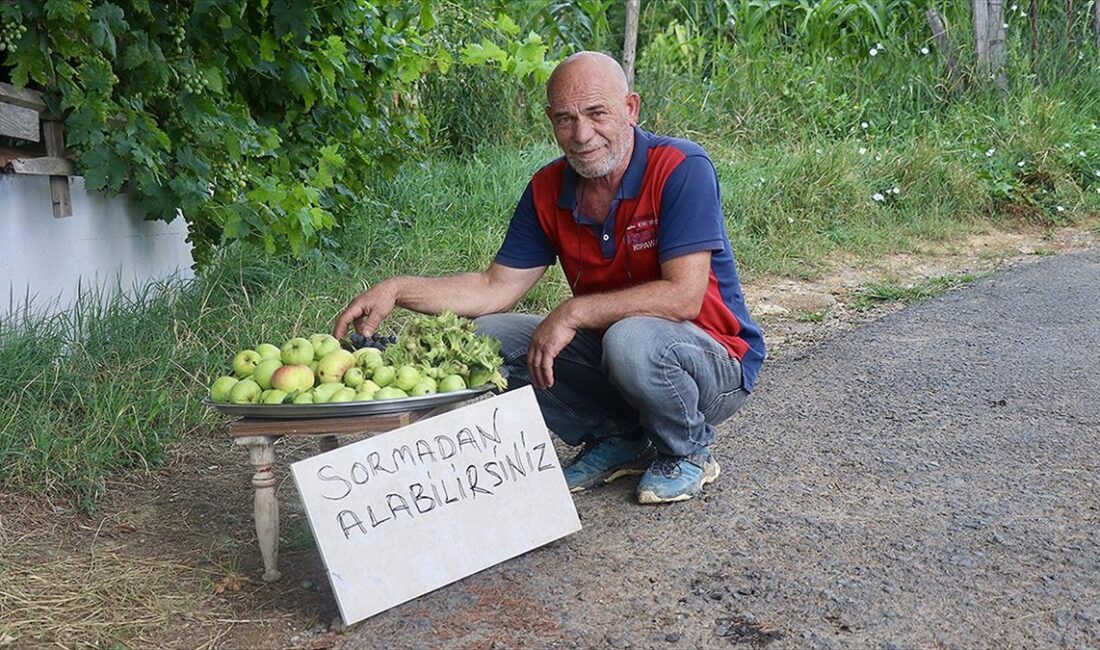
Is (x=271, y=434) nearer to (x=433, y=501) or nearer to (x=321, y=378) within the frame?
Result: (x=321, y=378)

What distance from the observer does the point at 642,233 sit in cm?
398

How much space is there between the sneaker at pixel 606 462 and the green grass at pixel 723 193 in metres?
1.56

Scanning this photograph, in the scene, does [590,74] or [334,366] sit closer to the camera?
[334,366]

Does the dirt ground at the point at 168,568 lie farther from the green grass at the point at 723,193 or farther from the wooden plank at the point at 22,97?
the wooden plank at the point at 22,97

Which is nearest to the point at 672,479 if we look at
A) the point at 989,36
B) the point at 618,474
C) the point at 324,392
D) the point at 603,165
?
the point at 618,474

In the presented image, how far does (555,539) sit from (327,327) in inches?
94.3

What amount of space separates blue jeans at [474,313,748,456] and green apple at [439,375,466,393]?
516mm

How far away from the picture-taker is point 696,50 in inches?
458

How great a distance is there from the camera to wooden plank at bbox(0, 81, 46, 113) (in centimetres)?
479

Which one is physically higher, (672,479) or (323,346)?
(323,346)

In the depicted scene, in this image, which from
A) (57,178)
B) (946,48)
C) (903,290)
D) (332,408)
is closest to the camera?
(332,408)

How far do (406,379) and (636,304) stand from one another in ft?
2.57

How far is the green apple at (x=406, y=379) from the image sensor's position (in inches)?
136

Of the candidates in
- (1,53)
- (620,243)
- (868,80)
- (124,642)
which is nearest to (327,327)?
(1,53)
